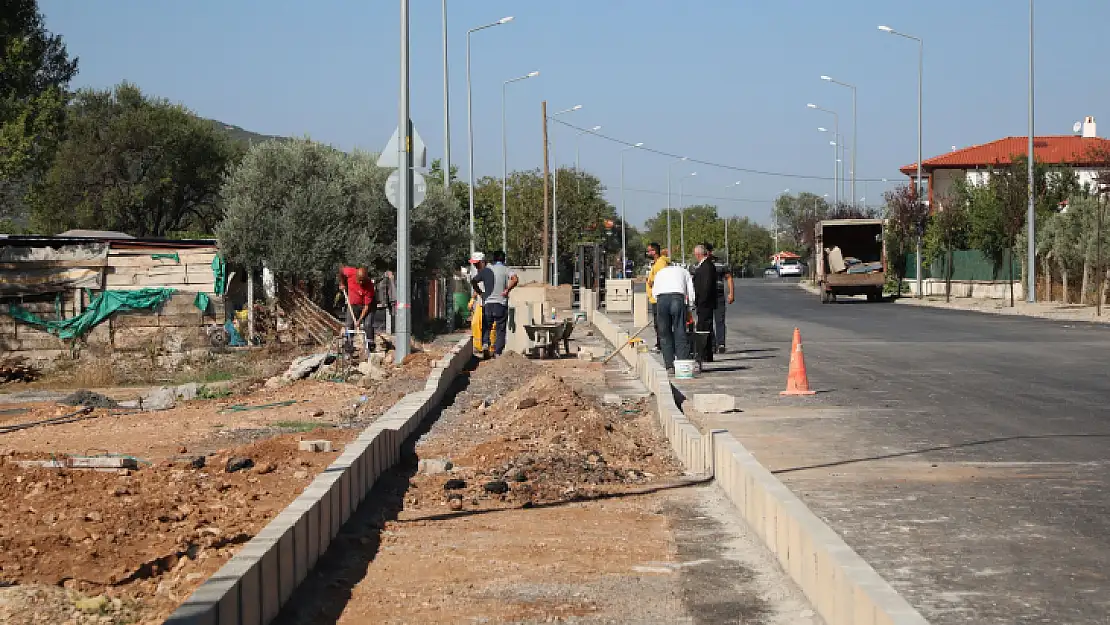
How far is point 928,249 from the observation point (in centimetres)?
6184

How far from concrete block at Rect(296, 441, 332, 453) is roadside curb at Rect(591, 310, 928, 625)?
2.72 meters

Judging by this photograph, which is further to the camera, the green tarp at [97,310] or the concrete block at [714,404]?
the green tarp at [97,310]

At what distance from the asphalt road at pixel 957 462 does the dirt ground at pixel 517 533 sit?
1053 millimetres

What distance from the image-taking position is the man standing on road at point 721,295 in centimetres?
2052

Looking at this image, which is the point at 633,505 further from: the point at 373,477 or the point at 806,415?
the point at 806,415

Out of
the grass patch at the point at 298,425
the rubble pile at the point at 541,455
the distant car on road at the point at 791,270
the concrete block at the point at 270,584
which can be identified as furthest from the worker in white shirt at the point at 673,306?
the distant car on road at the point at 791,270

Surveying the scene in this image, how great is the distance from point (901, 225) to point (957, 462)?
51933 millimetres

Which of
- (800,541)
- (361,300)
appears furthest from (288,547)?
(361,300)

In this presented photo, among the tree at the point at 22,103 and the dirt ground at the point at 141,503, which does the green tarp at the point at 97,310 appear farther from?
the tree at the point at 22,103

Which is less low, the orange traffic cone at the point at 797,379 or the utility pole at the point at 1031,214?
the utility pole at the point at 1031,214

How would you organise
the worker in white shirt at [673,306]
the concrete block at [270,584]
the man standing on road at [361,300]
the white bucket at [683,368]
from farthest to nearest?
the man standing on road at [361,300], the worker in white shirt at [673,306], the white bucket at [683,368], the concrete block at [270,584]

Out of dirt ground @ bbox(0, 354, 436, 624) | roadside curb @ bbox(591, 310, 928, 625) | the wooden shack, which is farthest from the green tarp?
roadside curb @ bbox(591, 310, 928, 625)

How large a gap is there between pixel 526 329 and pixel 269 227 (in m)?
9.37

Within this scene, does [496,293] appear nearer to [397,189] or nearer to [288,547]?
[397,189]
